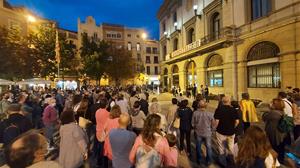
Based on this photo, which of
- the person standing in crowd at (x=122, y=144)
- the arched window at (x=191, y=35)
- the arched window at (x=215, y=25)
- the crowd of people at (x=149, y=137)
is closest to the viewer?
the crowd of people at (x=149, y=137)

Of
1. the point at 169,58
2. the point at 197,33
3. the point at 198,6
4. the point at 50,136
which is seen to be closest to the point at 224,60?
the point at 197,33

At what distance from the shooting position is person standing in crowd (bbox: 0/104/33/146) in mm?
4594

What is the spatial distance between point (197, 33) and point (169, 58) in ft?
28.5

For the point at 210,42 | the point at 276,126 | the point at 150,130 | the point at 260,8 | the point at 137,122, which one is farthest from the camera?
the point at 210,42

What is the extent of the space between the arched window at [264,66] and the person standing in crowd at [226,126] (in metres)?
12.2

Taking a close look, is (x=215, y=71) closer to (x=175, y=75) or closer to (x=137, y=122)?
(x=175, y=75)

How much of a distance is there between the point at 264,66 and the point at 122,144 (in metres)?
16.4

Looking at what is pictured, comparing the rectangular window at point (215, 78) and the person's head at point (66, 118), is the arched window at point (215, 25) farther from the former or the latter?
the person's head at point (66, 118)

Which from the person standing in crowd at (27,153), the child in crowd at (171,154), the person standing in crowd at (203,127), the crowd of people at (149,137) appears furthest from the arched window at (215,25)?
the person standing in crowd at (27,153)

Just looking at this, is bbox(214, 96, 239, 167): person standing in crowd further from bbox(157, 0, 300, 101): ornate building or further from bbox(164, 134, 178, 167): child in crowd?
bbox(157, 0, 300, 101): ornate building

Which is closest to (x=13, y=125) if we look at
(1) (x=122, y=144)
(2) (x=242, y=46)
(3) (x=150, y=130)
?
(1) (x=122, y=144)

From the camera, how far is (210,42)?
76.5 feet

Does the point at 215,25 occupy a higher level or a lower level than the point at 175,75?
higher

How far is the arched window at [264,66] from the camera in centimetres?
1617
